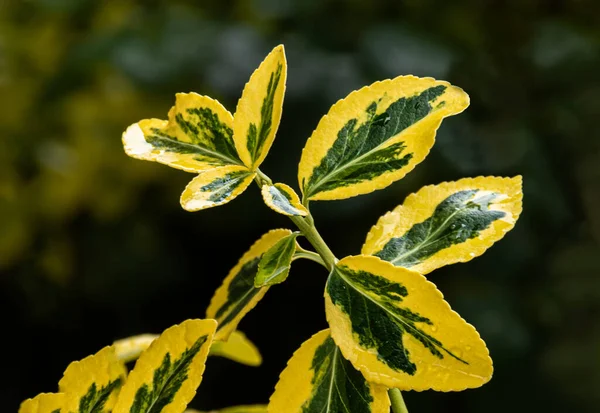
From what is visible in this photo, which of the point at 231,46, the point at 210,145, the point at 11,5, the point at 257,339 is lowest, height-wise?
the point at 257,339

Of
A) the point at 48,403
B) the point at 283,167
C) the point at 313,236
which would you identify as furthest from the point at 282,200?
the point at 283,167

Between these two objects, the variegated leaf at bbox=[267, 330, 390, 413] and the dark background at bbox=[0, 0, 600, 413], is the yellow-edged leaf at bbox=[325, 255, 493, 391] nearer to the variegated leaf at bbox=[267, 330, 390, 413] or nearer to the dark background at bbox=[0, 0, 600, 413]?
the variegated leaf at bbox=[267, 330, 390, 413]

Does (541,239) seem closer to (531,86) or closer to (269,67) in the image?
(531,86)

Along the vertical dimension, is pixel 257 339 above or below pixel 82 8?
below

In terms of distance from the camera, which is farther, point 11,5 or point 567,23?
point 11,5

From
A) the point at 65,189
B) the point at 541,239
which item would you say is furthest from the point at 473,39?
the point at 65,189

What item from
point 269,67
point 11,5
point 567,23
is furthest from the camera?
point 11,5

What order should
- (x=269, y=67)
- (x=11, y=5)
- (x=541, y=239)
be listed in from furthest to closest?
1. (x=11, y=5)
2. (x=541, y=239)
3. (x=269, y=67)

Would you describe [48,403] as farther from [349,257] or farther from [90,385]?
[349,257]
